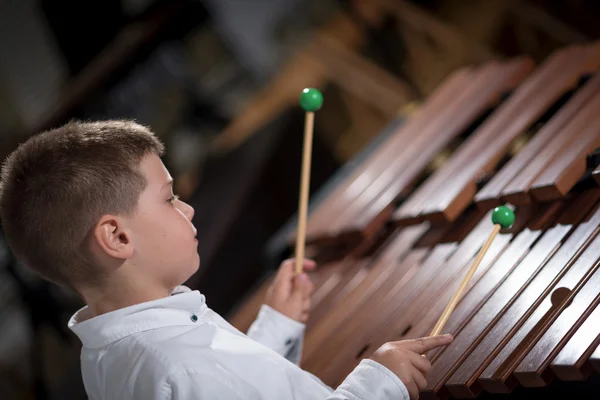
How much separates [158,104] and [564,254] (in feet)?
10.4

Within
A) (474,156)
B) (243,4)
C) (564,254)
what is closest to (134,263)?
(564,254)

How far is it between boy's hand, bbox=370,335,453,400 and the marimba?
0.12ft

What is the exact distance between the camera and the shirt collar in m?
1.34

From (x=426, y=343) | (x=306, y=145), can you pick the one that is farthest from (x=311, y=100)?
(x=426, y=343)

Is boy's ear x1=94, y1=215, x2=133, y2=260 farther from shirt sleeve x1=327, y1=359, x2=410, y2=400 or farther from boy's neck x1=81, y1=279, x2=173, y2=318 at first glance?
shirt sleeve x1=327, y1=359, x2=410, y2=400

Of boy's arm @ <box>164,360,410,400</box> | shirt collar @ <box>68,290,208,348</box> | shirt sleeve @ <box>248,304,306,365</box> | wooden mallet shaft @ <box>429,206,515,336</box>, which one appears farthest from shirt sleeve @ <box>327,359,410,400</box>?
shirt sleeve @ <box>248,304,306,365</box>

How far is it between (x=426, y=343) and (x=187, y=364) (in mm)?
400

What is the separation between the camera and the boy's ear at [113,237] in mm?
1371

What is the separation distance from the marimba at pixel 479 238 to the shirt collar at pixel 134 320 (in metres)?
0.38

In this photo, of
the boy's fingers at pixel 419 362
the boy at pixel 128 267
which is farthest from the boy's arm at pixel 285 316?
the boy's fingers at pixel 419 362

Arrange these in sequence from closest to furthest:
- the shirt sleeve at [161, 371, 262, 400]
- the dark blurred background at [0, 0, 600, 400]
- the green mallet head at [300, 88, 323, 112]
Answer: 1. the shirt sleeve at [161, 371, 262, 400]
2. the green mallet head at [300, 88, 323, 112]
3. the dark blurred background at [0, 0, 600, 400]

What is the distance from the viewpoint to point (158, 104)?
Answer: 4.26m

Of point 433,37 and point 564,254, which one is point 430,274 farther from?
point 433,37

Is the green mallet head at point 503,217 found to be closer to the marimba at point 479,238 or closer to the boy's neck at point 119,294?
the marimba at point 479,238
